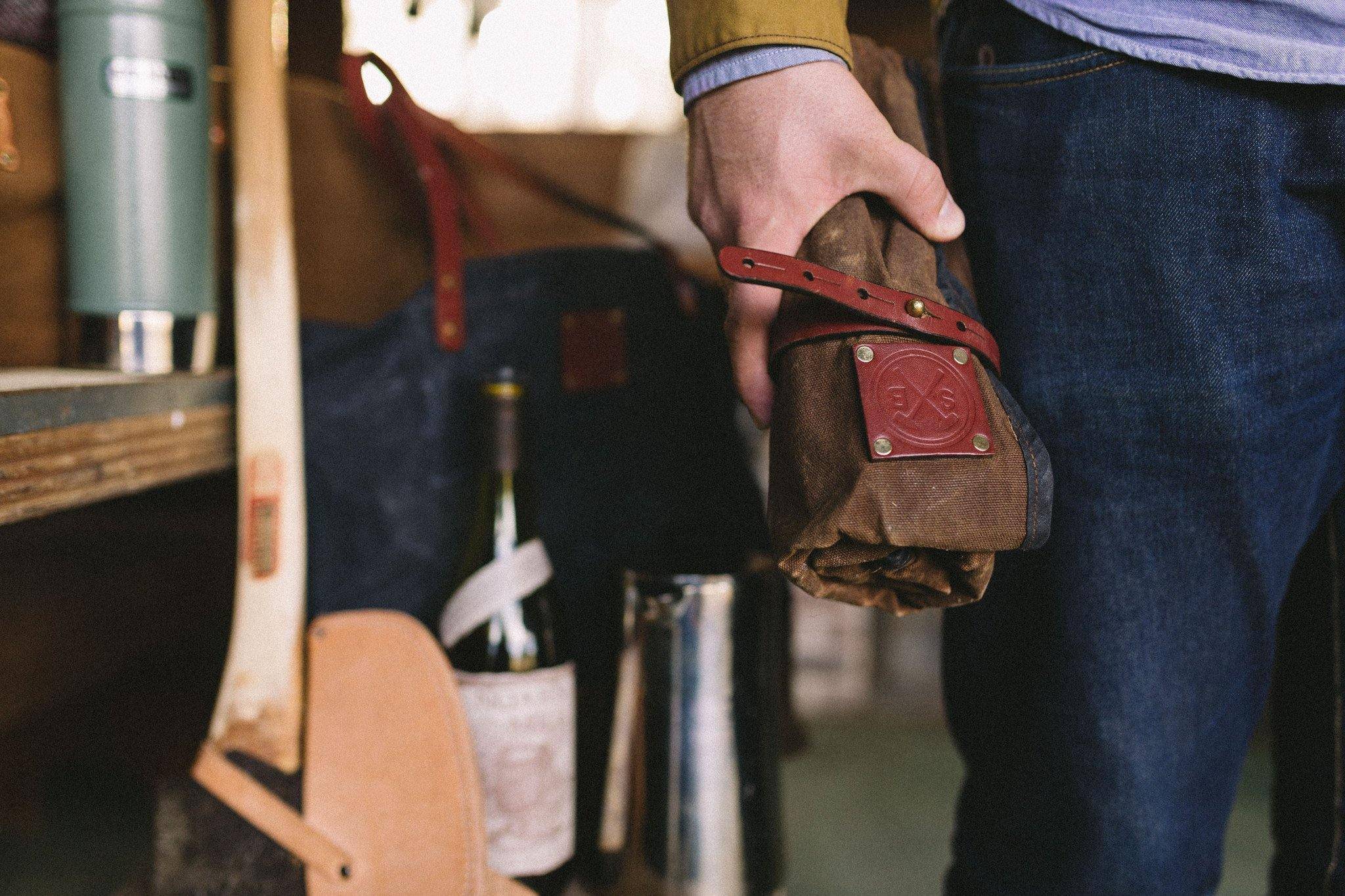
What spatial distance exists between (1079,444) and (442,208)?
0.56 metres

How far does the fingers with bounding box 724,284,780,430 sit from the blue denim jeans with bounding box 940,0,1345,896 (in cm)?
15

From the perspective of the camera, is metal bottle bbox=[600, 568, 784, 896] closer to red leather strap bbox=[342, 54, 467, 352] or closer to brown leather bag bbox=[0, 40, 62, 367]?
red leather strap bbox=[342, 54, 467, 352]

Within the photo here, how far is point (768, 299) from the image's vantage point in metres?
0.47

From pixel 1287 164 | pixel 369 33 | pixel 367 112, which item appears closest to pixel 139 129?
pixel 367 112

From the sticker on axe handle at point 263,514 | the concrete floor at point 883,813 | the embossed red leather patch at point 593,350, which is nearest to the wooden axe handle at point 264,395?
the sticker on axe handle at point 263,514

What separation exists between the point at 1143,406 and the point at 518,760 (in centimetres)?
48

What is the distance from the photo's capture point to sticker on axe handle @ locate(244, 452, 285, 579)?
63 cm

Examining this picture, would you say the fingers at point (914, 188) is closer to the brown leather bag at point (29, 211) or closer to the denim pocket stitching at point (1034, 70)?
the denim pocket stitching at point (1034, 70)

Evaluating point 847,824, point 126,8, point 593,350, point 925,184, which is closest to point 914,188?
point 925,184

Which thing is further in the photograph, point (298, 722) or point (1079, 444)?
point (298, 722)

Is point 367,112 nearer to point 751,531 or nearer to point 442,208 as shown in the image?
point 442,208

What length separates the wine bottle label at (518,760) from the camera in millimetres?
655

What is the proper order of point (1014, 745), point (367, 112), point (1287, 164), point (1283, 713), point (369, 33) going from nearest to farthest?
point (1287, 164)
point (1014, 745)
point (1283, 713)
point (367, 112)
point (369, 33)

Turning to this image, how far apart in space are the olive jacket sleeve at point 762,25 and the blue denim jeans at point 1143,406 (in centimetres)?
12
